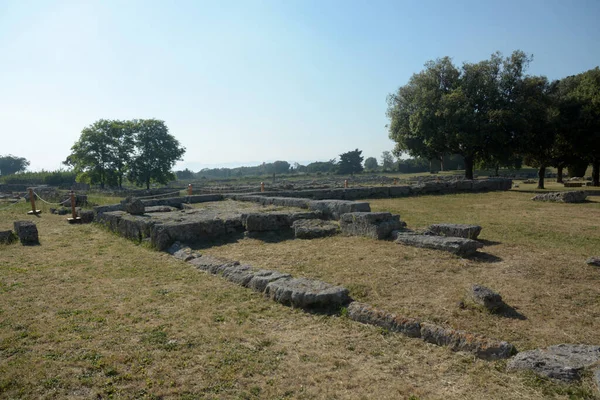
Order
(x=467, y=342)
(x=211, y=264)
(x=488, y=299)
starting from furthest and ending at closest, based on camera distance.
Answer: (x=211, y=264) < (x=488, y=299) < (x=467, y=342)

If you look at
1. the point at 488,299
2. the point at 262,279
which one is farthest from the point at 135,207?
the point at 488,299

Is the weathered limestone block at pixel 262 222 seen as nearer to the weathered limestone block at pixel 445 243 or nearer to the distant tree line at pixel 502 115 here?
the weathered limestone block at pixel 445 243

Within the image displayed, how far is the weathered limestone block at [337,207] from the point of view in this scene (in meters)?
12.4

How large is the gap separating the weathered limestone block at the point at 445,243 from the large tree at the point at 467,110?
1679 centimetres

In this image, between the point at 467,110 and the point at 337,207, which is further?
the point at 467,110

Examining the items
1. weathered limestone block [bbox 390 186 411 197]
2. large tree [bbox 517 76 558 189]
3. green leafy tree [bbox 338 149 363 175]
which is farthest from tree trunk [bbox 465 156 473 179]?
green leafy tree [bbox 338 149 363 175]

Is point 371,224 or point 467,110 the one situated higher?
point 467,110

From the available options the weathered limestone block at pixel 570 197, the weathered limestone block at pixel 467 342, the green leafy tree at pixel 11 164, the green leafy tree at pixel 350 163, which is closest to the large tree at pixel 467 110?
the weathered limestone block at pixel 570 197

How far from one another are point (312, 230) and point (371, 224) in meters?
1.61

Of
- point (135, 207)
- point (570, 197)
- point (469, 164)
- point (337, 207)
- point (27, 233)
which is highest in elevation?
point (469, 164)

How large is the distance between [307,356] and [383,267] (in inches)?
129

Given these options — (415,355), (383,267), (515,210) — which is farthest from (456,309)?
(515,210)

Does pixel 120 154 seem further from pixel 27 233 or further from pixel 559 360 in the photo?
pixel 559 360

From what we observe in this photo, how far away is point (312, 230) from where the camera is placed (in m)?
10.5
